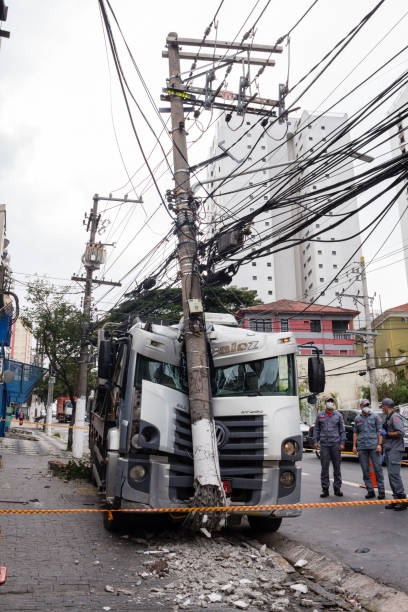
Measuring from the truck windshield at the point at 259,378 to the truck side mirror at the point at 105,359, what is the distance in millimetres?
1537

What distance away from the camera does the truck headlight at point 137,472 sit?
630cm

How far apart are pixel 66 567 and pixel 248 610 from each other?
2097 mm

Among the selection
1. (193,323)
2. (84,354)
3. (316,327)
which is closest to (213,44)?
(193,323)

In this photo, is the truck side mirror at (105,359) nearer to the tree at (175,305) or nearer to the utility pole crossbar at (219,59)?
the utility pole crossbar at (219,59)

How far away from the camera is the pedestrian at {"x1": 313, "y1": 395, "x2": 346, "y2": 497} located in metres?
9.91

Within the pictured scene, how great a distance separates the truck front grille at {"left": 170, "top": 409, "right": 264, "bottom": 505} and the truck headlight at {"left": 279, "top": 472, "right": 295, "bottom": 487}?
1.07 ft

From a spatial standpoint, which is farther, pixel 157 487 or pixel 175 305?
pixel 175 305

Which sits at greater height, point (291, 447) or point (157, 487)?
point (291, 447)

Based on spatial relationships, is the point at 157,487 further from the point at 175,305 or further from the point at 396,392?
the point at 396,392

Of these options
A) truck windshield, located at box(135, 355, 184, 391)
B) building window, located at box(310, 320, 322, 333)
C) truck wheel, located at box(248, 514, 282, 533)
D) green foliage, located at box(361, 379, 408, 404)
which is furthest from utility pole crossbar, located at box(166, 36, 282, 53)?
building window, located at box(310, 320, 322, 333)

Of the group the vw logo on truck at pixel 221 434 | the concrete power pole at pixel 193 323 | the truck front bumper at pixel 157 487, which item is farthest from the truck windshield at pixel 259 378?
the truck front bumper at pixel 157 487

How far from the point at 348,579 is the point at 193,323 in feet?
12.0

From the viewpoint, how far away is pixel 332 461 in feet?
32.8

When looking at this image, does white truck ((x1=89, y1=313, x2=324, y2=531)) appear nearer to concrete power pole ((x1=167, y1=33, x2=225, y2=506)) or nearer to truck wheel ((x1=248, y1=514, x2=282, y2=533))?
truck wheel ((x1=248, y1=514, x2=282, y2=533))
